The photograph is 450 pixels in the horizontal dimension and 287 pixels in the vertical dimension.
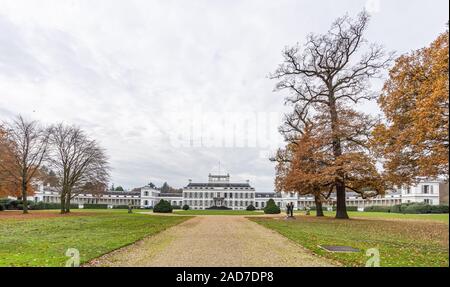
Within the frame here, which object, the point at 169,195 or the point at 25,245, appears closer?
the point at 25,245

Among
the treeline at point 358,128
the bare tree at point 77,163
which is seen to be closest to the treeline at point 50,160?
the bare tree at point 77,163

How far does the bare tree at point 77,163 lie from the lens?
130 feet

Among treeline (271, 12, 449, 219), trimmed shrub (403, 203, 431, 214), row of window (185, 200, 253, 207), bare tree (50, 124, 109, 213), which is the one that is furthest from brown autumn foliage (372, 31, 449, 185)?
row of window (185, 200, 253, 207)

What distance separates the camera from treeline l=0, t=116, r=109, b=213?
3769 cm

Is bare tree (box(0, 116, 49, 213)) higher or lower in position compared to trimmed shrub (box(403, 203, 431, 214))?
higher

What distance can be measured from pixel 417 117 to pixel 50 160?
36.3 m

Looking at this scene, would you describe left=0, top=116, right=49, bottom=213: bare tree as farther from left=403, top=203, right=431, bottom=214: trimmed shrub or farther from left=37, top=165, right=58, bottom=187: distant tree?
left=403, top=203, right=431, bottom=214: trimmed shrub

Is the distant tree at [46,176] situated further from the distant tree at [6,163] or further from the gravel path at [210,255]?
the gravel path at [210,255]

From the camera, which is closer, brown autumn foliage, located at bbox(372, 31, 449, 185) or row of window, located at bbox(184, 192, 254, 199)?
brown autumn foliage, located at bbox(372, 31, 449, 185)
